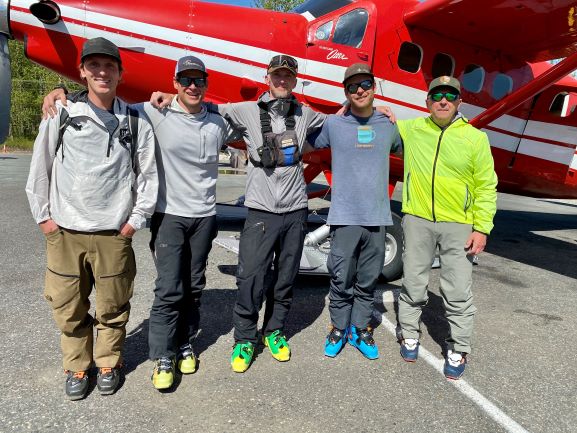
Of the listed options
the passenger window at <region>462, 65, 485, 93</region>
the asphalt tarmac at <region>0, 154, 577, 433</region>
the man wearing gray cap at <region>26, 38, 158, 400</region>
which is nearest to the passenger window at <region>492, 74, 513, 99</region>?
the passenger window at <region>462, 65, 485, 93</region>

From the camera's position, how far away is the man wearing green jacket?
280cm

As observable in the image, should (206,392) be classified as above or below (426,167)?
below

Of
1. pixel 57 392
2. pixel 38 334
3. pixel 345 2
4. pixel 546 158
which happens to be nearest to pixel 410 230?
pixel 57 392

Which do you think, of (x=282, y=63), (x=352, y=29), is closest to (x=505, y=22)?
(x=352, y=29)

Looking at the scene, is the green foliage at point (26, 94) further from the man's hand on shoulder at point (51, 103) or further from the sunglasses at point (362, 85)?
the sunglasses at point (362, 85)

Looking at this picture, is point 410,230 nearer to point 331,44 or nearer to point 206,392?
point 206,392

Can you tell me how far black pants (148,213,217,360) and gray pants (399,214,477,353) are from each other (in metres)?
1.50

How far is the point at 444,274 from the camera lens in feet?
9.63

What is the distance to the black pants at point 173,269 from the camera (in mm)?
2523

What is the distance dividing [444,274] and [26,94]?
140 feet

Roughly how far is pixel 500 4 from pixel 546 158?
263 cm

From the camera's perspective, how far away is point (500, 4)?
4.45 m

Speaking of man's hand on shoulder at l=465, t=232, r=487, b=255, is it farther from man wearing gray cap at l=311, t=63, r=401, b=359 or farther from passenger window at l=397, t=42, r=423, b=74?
passenger window at l=397, t=42, r=423, b=74

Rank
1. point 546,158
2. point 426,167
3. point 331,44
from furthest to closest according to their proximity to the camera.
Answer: point 546,158
point 331,44
point 426,167
